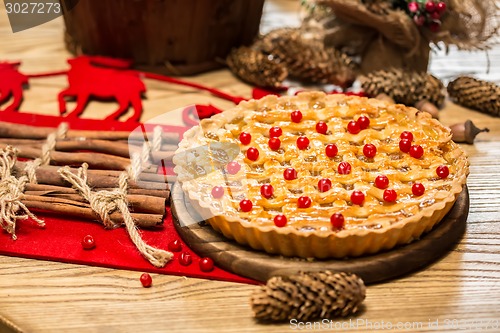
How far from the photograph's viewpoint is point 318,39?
2385 millimetres

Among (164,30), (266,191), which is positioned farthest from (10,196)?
(164,30)

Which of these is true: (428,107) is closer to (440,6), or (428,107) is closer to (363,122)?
(440,6)

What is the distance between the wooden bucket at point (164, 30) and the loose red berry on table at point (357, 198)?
112 centimetres

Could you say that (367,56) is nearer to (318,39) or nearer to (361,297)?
(318,39)

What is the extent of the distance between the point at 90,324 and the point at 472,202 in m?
1.04

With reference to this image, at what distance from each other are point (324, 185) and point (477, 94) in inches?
39.1

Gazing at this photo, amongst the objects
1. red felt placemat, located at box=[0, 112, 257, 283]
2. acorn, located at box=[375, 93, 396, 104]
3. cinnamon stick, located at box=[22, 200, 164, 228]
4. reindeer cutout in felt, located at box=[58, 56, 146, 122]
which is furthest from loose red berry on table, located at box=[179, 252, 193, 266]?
acorn, located at box=[375, 93, 396, 104]

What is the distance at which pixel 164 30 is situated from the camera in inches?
92.0

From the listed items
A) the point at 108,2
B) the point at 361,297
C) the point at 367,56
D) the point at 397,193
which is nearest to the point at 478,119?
the point at 367,56

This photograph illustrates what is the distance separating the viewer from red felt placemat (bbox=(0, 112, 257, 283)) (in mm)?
1457

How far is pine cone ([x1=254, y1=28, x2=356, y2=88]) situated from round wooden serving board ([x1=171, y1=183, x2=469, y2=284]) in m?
0.91

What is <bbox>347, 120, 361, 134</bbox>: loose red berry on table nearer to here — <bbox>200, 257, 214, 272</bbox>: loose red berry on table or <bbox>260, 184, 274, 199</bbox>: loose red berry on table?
<bbox>260, 184, 274, 199</bbox>: loose red berry on table

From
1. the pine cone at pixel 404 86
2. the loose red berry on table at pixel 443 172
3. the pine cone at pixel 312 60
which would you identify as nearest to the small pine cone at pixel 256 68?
the pine cone at pixel 312 60

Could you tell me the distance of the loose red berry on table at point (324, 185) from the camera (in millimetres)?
1496
